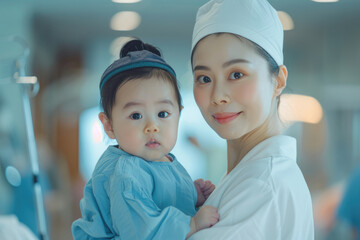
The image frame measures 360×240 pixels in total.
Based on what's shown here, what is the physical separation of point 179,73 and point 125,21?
0.64 m

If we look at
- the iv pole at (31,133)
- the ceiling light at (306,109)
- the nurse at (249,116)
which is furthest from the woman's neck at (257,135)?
the ceiling light at (306,109)

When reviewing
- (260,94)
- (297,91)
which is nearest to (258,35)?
(260,94)

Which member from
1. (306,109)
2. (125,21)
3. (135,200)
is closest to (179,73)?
(125,21)

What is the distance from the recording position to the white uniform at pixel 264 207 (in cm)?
90

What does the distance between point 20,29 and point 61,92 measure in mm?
534

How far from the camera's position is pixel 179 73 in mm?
3199

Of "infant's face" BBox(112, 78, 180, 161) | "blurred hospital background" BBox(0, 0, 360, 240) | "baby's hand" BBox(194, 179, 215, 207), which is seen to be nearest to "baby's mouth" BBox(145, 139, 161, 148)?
"infant's face" BBox(112, 78, 180, 161)

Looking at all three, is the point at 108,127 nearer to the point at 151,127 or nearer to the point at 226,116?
the point at 151,127

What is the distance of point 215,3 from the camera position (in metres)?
1.10

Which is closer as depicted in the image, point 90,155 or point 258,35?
point 258,35

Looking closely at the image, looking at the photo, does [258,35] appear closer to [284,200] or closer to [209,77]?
[209,77]

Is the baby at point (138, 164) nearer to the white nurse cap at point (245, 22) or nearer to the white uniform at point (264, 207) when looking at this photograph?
the white uniform at point (264, 207)

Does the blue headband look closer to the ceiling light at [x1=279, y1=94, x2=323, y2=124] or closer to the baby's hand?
the baby's hand

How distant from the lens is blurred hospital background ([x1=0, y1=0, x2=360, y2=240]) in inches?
132
